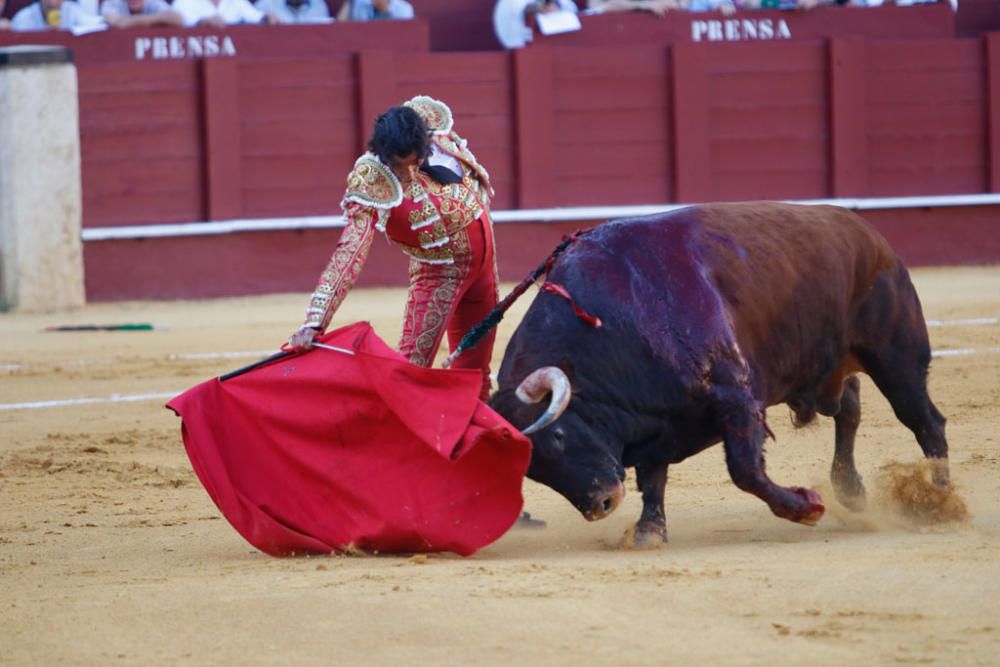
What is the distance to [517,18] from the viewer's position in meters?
9.97

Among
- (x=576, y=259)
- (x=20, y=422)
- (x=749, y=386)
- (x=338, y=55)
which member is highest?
(x=338, y=55)

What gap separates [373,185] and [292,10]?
617 cm

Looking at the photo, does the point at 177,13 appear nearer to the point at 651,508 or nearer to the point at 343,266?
the point at 343,266

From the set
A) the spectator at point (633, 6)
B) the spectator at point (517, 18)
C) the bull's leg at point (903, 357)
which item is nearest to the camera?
the bull's leg at point (903, 357)

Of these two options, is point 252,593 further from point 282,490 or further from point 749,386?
point 749,386

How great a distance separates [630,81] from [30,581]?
7.11 meters

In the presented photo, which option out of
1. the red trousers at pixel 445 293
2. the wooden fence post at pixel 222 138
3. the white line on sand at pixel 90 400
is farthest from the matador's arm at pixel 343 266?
the wooden fence post at pixel 222 138

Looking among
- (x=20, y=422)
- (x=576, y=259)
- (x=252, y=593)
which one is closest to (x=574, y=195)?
(x=20, y=422)

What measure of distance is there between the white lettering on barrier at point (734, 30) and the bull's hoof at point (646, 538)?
6.83 m

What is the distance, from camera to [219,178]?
9539 mm

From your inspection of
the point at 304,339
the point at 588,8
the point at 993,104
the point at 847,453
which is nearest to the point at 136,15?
the point at 588,8

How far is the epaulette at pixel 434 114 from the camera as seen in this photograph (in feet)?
13.6

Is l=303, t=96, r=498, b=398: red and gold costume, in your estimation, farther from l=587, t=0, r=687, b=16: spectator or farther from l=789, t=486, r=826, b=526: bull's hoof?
l=587, t=0, r=687, b=16: spectator

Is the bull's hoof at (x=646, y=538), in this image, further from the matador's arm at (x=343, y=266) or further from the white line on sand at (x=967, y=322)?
the white line on sand at (x=967, y=322)
